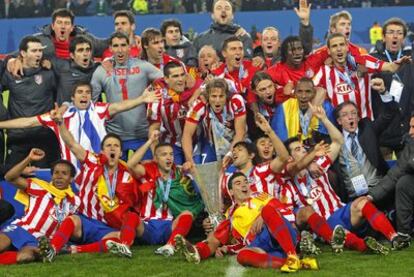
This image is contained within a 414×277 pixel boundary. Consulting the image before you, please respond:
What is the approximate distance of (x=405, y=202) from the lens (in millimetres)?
8781

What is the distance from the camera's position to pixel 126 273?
791cm

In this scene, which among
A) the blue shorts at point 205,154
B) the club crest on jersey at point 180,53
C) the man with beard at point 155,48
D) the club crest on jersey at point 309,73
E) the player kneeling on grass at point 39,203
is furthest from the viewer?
the club crest on jersey at point 180,53

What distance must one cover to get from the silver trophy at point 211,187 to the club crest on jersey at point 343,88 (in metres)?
1.32

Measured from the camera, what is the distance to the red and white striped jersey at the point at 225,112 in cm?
944

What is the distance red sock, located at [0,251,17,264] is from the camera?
8.40 meters

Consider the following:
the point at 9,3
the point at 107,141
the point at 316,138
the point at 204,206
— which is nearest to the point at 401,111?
the point at 316,138

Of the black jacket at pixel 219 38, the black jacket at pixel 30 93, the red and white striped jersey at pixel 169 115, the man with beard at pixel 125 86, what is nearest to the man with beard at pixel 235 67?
the red and white striped jersey at pixel 169 115

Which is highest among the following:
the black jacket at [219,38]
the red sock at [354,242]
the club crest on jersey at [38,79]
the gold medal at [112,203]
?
the black jacket at [219,38]

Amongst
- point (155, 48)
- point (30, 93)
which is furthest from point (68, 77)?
point (155, 48)

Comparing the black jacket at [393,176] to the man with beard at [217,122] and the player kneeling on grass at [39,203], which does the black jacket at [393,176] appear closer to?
the man with beard at [217,122]

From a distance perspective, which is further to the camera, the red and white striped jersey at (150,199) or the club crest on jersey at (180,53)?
the club crest on jersey at (180,53)

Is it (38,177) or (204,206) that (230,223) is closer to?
(204,206)

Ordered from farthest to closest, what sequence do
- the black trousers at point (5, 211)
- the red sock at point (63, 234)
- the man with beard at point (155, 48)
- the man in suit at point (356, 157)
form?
1. the man with beard at point (155, 48)
2. the man in suit at point (356, 157)
3. the black trousers at point (5, 211)
4. the red sock at point (63, 234)

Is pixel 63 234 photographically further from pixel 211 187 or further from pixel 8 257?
pixel 211 187
